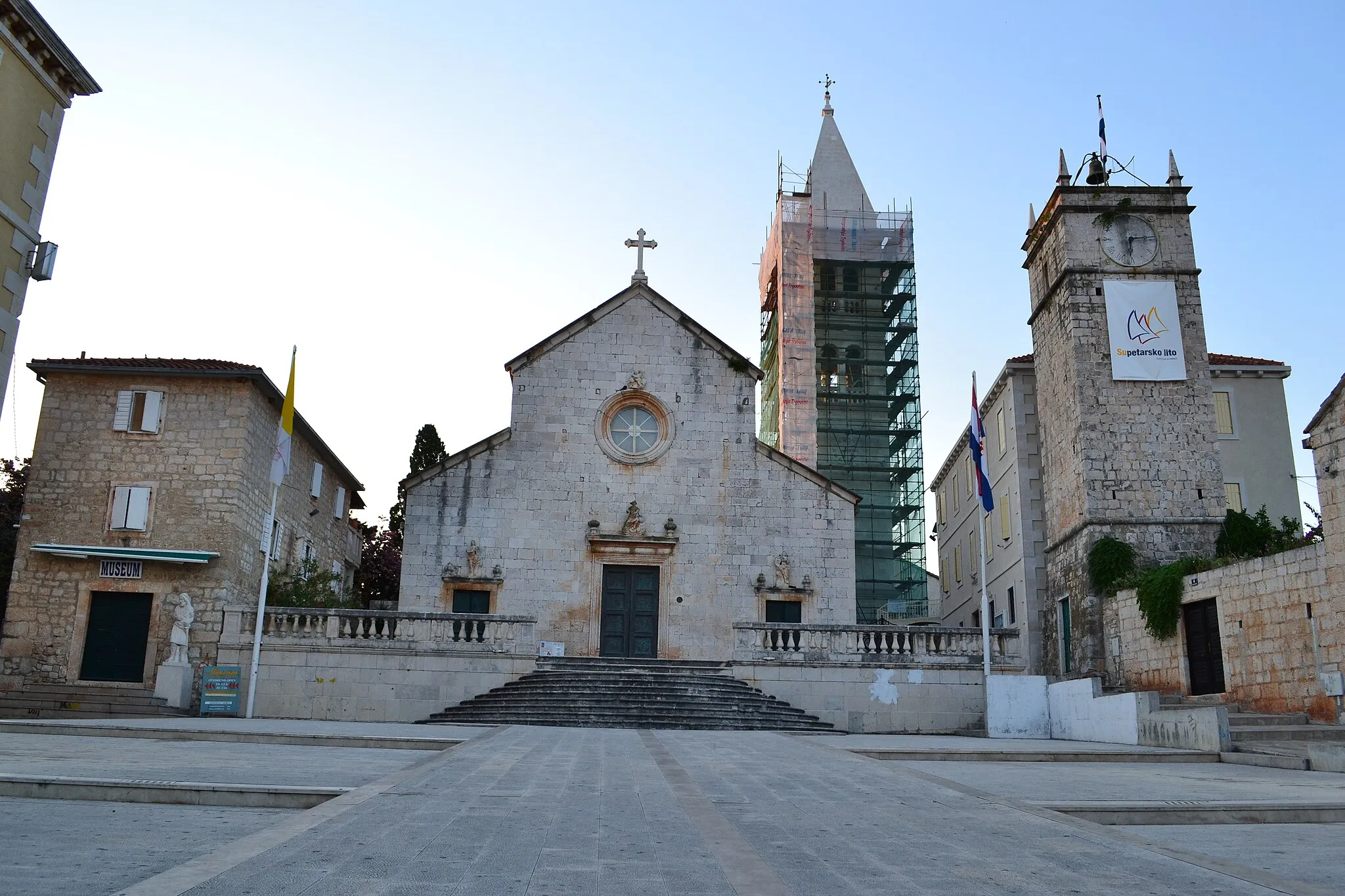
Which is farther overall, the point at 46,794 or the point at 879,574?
the point at 879,574

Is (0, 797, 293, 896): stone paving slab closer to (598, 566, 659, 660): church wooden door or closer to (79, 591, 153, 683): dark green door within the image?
(79, 591, 153, 683): dark green door

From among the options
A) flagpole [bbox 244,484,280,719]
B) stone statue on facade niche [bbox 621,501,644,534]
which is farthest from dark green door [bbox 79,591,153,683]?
stone statue on facade niche [bbox 621,501,644,534]

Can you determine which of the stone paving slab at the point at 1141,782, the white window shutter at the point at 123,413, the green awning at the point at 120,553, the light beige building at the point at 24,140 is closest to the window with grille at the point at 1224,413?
the stone paving slab at the point at 1141,782

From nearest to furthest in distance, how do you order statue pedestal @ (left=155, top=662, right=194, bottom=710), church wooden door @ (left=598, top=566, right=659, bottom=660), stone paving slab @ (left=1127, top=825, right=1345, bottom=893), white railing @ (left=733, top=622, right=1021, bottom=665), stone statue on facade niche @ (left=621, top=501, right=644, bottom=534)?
1. stone paving slab @ (left=1127, top=825, right=1345, bottom=893)
2. statue pedestal @ (left=155, top=662, right=194, bottom=710)
3. white railing @ (left=733, top=622, right=1021, bottom=665)
4. church wooden door @ (left=598, top=566, right=659, bottom=660)
5. stone statue on facade niche @ (left=621, top=501, right=644, bottom=534)

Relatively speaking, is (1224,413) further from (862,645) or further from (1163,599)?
(862,645)

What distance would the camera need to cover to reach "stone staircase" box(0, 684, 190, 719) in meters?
20.1

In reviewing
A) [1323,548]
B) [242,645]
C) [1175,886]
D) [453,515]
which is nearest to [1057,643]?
[1323,548]

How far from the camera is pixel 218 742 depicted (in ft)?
44.6

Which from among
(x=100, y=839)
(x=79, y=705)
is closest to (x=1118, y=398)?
(x=79, y=705)

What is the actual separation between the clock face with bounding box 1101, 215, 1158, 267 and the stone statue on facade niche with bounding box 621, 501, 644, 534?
14.0m

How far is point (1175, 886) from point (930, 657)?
55.2ft

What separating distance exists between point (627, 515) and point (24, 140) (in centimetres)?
1393

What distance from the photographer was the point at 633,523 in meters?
24.7

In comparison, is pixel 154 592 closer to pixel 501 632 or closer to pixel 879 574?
pixel 501 632
